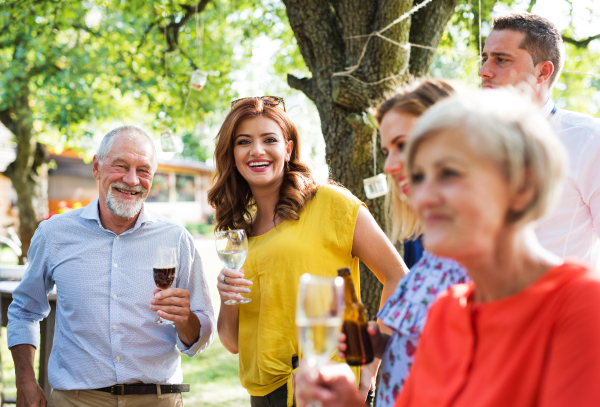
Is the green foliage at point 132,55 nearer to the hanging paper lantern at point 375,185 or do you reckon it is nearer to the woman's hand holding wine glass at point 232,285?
the hanging paper lantern at point 375,185

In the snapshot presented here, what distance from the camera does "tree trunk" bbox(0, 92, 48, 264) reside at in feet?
41.2

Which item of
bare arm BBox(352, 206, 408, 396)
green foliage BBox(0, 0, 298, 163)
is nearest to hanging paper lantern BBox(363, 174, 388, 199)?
bare arm BBox(352, 206, 408, 396)

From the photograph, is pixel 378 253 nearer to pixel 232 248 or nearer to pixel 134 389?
pixel 232 248

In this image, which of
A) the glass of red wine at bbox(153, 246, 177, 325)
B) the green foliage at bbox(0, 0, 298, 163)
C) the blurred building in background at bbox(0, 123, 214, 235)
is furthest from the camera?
the blurred building in background at bbox(0, 123, 214, 235)

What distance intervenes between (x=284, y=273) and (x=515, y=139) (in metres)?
1.66

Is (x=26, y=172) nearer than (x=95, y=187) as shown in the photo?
Yes

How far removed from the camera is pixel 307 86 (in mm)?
4613

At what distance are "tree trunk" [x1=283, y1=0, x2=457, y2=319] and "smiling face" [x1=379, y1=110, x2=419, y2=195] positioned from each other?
2.45m

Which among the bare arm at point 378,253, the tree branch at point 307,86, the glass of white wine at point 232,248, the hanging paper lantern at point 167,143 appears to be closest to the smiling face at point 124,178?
the glass of white wine at point 232,248

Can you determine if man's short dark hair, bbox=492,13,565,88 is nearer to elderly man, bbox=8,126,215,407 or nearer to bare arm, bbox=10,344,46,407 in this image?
elderly man, bbox=8,126,215,407

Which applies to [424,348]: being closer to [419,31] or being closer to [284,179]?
[284,179]

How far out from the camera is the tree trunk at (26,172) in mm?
12555

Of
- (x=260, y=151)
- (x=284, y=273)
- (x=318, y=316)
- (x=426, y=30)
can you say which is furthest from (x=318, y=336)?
(x=426, y=30)

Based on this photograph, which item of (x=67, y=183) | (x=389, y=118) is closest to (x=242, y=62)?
(x=389, y=118)
